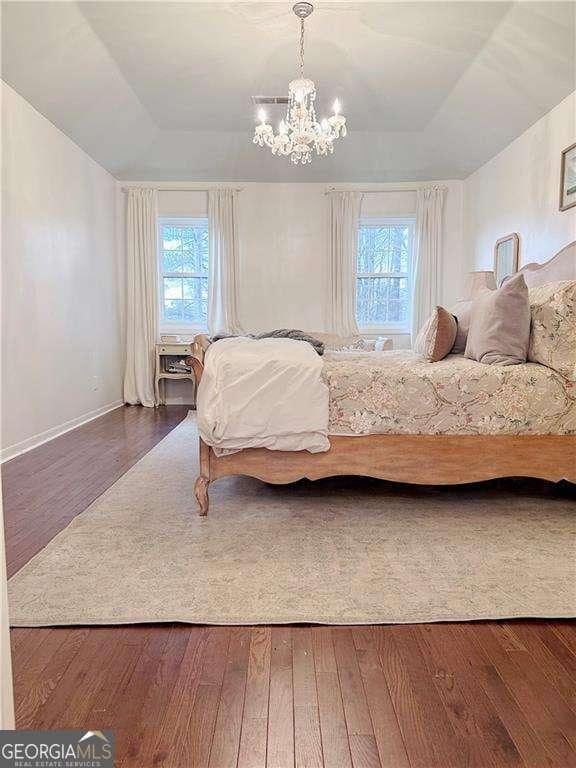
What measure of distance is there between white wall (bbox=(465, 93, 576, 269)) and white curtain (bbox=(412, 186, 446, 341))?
43cm

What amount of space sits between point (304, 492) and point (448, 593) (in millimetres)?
1193

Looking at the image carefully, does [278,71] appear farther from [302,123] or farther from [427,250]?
[427,250]

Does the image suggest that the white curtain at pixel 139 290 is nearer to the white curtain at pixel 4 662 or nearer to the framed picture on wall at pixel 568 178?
the framed picture on wall at pixel 568 178

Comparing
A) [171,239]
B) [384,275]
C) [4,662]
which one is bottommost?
[4,662]

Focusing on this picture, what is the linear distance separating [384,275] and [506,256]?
1.69 m

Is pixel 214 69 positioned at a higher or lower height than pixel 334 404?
higher

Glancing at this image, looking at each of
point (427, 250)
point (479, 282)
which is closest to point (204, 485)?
point (479, 282)

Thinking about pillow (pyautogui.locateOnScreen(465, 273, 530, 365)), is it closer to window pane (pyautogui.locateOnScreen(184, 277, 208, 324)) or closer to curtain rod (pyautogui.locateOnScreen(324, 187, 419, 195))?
curtain rod (pyautogui.locateOnScreen(324, 187, 419, 195))

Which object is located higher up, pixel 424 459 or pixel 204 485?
pixel 424 459

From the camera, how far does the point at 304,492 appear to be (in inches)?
112

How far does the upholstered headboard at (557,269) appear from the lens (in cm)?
329

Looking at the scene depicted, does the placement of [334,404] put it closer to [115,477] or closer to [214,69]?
[115,477]

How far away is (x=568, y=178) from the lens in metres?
3.62

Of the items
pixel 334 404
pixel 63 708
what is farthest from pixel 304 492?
pixel 63 708
